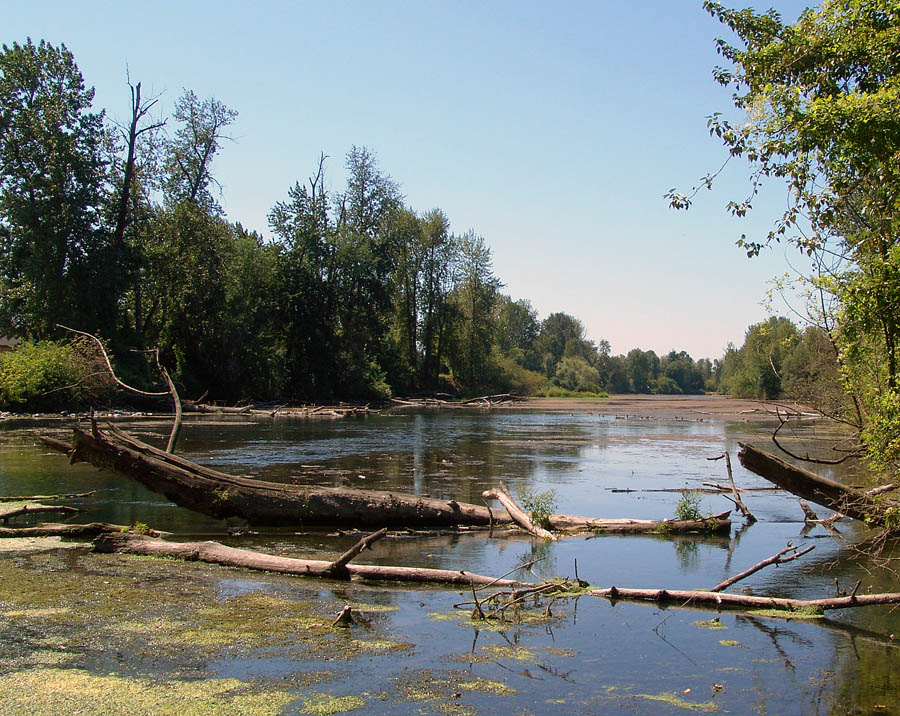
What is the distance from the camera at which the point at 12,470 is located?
18.6m

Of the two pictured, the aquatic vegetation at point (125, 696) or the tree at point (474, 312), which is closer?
the aquatic vegetation at point (125, 696)

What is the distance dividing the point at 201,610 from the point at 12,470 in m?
13.3

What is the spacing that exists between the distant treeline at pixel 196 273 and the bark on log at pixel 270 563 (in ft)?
92.4

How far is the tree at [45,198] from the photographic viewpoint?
41375 millimetres

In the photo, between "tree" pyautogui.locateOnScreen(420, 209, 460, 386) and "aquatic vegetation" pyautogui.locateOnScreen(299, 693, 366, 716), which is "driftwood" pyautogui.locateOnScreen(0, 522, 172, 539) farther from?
"tree" pyautogui.locateOnScreen(420, 209, 460, 386)

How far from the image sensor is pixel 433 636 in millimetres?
7664

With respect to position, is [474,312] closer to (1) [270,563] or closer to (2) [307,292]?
(2) [307,292]

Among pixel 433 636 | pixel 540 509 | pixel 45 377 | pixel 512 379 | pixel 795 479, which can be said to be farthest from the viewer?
pixel 512 379

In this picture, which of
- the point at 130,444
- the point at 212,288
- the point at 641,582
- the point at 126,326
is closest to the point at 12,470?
the point at 130,444

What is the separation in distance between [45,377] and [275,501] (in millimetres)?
28081

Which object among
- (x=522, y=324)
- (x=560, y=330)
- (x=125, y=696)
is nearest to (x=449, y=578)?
(x=125, y=696)

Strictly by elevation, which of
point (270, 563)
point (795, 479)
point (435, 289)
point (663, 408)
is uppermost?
point (435, 289)

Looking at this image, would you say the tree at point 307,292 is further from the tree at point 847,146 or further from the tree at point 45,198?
the tree at point 847,146

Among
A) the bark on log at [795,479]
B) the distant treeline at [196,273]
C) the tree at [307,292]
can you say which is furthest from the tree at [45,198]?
the bark on log at [795,479]
